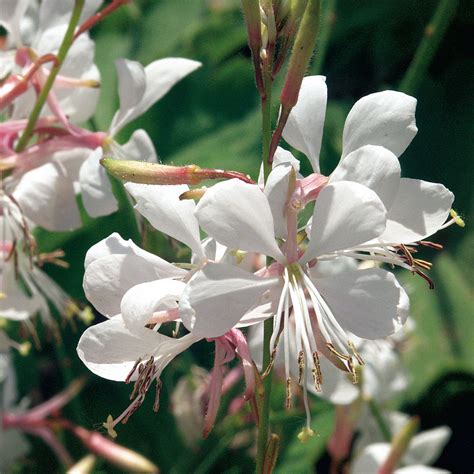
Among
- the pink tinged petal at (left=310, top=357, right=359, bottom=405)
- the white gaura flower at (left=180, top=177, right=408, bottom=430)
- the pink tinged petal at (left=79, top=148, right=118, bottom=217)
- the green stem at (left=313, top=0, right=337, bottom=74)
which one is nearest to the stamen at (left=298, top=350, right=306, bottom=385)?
the white gaura flower at (left=180, top=177, right=408, bottom=430)

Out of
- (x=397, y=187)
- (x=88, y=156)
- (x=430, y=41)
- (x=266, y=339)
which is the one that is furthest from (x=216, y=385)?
(x=430, y=41)

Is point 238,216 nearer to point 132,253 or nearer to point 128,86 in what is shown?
point 132,253

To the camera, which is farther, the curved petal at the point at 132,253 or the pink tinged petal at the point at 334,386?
the pink tinged petal at the point at 334,386

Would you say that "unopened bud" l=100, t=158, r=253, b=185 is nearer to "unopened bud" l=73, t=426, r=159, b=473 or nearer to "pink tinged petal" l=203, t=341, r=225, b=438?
"pink tinged petal" l=203, t=341, r=225, b=438

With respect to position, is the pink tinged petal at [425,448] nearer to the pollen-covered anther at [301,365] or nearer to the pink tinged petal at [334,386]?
the pink tinged petal at [334,386]

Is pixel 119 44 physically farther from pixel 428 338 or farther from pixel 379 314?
pixel 379 314

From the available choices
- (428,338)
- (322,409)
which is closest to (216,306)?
(322,409)

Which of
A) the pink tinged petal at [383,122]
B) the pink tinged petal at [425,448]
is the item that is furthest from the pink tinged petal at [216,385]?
the pink tinged petal at [425,448]
